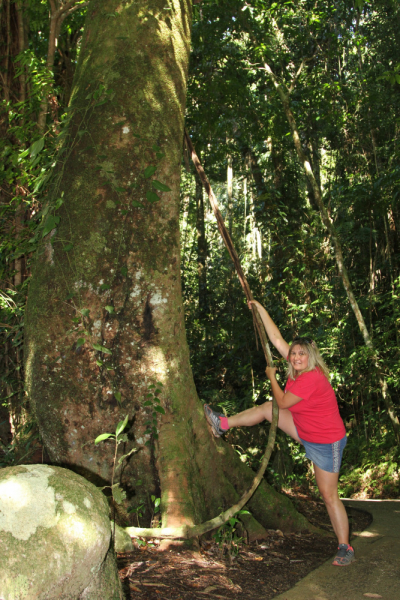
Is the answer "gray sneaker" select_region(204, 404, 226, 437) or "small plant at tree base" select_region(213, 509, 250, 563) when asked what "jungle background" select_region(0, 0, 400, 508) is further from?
"small plant at tree base" select_region(213, 509, 250, 563)

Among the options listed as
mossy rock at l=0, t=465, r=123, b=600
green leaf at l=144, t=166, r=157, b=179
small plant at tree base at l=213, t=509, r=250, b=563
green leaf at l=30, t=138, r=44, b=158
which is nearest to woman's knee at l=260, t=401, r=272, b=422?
small plant at tree base at l=213, t=509, r=250, b=563

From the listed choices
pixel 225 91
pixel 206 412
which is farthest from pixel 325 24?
pixel 206 412

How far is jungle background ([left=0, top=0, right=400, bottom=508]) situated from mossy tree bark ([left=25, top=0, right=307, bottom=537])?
188 cm

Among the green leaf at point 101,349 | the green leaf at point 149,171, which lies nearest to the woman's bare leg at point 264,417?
the green leaf at point 101,349

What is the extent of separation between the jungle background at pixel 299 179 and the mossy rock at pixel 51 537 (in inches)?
134

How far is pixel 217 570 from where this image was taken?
9.57ft

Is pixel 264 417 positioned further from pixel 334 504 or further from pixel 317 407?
pixel 334 504

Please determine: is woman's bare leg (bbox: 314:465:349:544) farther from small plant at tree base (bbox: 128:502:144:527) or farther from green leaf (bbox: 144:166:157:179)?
green leaf (bbox: 144:166:157:179)

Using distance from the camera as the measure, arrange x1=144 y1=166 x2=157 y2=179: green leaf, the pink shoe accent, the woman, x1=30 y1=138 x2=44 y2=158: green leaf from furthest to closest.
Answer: the pink shoe accent, the woman, x1=30 y1=138 x2=44 y2=158: green leaf, x1=144 y1=166 x2=157 y2=179: green leaf

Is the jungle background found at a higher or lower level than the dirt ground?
higher

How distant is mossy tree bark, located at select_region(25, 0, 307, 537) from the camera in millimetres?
3078

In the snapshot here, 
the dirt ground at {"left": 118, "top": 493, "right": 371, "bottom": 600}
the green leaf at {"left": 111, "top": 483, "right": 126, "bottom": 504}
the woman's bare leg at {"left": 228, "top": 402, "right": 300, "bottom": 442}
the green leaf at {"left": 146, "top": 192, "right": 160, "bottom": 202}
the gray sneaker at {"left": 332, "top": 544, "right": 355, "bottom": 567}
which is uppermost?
the green leaf at {"left": 146, "top": 192, "right": 160, "bottom": 202}

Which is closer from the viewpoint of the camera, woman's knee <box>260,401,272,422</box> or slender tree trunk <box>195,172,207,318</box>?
woman's knee <box>260,401,272,422</box>

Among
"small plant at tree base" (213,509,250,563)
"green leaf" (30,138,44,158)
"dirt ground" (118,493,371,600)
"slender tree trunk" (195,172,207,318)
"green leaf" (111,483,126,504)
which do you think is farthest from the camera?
"slender tree trunk" (195,172,207,318)
